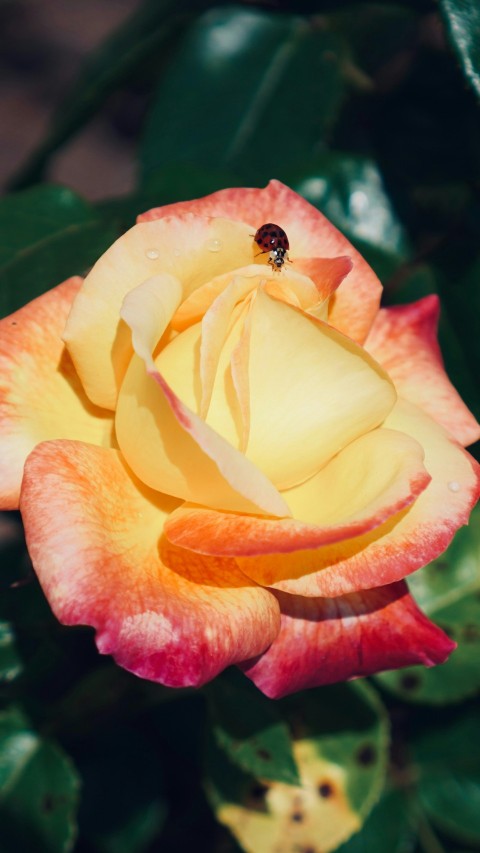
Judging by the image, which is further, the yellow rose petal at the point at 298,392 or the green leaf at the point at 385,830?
the green leaf at the point at 385,830

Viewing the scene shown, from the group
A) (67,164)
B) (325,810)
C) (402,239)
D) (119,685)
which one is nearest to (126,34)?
(402,239)

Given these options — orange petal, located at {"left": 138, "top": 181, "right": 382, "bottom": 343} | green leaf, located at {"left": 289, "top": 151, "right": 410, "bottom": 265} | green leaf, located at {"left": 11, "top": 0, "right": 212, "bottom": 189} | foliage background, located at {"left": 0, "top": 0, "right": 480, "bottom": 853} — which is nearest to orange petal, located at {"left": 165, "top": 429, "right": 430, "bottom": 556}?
orange petal, located at {"left": 138, "top": 181, "right": 382, "bottom": 343}

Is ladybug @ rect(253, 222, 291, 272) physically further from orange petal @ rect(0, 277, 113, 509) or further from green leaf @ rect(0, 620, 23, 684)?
green leaf @ rect(0, 620, 23, 684)

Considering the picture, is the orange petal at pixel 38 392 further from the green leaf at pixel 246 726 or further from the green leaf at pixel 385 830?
the green leaf at pixel 385 830

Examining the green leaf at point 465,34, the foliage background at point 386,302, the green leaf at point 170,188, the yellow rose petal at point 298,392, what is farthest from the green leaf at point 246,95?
the yellow rose petal at point 298,392

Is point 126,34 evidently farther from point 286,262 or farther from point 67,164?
point 67,164

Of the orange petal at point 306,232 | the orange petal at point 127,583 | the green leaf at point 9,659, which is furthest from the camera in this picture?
the green leaf at point 9,659
